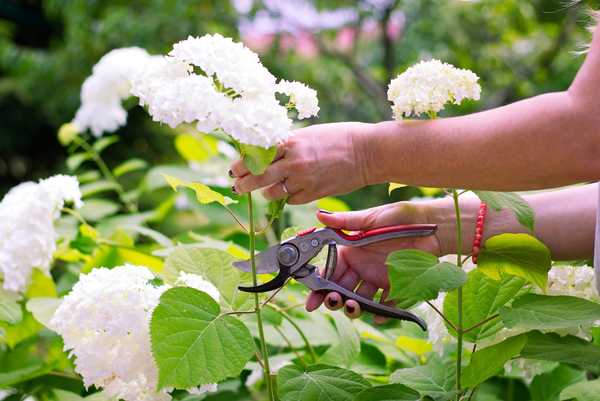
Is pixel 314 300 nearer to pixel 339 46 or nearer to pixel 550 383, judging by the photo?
pixel 550 383

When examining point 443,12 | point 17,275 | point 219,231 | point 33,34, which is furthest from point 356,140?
point 33,34

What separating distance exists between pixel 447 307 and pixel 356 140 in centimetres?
29

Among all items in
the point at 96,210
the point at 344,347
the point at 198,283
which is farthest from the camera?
the point at 96,210

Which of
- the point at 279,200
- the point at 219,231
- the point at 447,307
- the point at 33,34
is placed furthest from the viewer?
the point at 33,34

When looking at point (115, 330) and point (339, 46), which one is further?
point (339, 46)

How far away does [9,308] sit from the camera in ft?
4.63

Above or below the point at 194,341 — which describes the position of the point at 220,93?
above

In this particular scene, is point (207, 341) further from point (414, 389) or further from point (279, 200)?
point (414, 389)

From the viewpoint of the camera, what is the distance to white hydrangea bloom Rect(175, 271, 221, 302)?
1112 mm

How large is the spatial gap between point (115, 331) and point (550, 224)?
24.6 inches

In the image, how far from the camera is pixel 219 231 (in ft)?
7.26

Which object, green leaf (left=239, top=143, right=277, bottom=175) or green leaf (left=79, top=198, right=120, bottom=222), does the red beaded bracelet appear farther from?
green leaf (left=79, top=198, right=120, bottom=222)

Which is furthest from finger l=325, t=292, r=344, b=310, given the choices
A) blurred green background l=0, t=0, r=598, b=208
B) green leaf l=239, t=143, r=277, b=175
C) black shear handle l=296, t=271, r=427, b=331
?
blurred green background l=0, t=0, r=598, b=208

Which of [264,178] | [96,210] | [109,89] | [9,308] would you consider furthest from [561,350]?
[109,89]
